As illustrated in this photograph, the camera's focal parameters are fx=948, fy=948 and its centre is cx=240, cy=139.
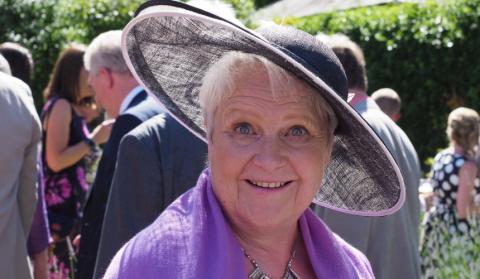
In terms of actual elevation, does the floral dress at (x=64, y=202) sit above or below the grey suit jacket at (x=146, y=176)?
below

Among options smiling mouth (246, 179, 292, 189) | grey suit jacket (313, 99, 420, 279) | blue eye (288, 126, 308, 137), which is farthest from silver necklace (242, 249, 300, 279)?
grey suit jacket (313, 99, 420, 279)

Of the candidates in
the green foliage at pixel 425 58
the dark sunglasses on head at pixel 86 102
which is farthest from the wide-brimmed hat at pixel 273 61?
the green foliage at pixel 425 58

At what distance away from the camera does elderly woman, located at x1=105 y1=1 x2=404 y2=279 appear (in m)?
2.23

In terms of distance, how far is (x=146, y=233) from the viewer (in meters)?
2.27

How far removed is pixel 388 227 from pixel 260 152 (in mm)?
2143

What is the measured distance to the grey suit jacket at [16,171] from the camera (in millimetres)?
4387

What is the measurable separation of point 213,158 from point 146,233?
10.2 inches

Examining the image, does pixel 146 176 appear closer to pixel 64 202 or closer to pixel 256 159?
pixel 256 159

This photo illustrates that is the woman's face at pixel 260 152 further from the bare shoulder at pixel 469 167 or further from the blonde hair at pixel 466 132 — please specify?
the blonde hair at pixel 466 132

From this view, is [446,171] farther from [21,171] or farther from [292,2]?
[292,2]

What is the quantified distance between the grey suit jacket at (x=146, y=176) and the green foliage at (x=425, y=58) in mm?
10149

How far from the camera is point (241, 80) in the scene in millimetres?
2348

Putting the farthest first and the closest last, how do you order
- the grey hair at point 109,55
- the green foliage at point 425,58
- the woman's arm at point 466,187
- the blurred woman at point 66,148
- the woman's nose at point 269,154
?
1. the green foliage at point 425,58
2. the woman's arm at point 466,187
3. the blurred woman at point 66,148
4. the grey hair at point 109,55
5. the woman's nose at point 269,154

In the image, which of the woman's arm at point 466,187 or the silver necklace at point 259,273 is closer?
the silver necklace at point 259,273
